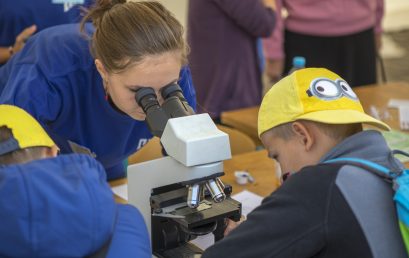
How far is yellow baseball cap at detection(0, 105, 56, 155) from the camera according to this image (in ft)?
3.54

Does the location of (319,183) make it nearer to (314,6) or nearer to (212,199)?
(212,199)

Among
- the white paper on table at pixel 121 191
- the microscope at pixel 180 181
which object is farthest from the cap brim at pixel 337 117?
the white paper on table at pixel 121 191

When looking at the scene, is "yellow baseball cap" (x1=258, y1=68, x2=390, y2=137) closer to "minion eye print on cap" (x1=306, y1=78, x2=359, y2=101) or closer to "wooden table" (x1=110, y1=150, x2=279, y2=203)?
"minion eye print on cap" (x1=306, y1=78, x2=359, y2=101)

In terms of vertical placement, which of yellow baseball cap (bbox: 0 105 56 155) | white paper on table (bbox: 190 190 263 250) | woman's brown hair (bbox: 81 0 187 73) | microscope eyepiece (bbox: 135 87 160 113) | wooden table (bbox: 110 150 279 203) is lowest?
wooden table (bbox: 110 150 279 203)

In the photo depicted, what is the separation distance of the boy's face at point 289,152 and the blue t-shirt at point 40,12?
128 centimetres

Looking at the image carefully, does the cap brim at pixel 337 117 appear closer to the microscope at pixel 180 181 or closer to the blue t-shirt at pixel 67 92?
the microscope at pixel 180 181

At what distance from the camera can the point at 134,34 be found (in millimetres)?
1462

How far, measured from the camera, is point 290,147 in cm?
130

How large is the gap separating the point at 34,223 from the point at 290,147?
62 centimetres

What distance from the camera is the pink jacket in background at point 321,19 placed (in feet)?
10.4

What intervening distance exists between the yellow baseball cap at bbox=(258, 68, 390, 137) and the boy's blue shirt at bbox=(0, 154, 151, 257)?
46 cm

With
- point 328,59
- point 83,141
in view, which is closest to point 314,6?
point 328,59

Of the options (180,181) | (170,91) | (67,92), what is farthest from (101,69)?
(180,181)

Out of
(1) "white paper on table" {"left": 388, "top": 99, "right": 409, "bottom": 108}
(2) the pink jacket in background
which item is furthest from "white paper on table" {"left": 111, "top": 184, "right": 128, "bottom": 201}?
(2) the pink jacket in background
